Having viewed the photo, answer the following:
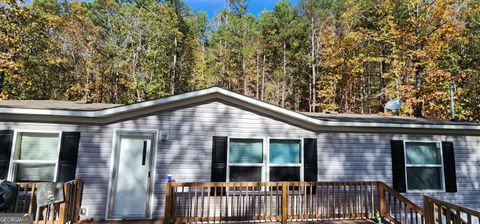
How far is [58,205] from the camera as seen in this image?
17.0 ft

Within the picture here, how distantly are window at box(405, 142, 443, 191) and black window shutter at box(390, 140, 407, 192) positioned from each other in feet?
0.53

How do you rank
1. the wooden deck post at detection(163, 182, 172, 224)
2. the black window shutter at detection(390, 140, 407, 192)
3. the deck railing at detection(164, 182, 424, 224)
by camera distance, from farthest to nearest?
the black window shutter at detection(390, 140, 407, 192), the deck railing at detection(164, 182, 424, 224), the wooden deck post at detection(163, 182, 172, 224)

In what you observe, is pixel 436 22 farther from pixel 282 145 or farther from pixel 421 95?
pixel 282 145

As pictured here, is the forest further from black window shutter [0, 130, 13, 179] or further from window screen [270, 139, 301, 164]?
black window shutter [0, 130, 13, 179]

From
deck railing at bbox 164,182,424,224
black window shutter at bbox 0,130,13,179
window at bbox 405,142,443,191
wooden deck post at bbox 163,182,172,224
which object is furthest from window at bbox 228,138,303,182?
black window shutter at bbox 0,130,13,179

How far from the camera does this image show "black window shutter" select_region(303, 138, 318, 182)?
622cm

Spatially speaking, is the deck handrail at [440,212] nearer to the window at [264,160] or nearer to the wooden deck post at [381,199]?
the wooden deck post at [381,199]

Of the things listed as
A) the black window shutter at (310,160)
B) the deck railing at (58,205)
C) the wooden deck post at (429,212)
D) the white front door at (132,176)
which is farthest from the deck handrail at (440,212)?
the deck railing at (58,205)

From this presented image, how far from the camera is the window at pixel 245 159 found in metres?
6.08

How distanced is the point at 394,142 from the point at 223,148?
13.4 ft

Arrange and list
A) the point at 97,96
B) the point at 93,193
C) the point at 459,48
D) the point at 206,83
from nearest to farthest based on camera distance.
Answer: the point at 93,193 < the point at 459,48 < the point at 97,96 < the point at 206,83

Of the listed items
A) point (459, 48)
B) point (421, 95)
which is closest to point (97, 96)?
point (421, 95)

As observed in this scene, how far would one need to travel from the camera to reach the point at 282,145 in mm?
6320

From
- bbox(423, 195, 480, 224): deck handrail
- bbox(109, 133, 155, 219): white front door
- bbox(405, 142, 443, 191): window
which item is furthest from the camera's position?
bbox(405, 142, 443, 191): window
